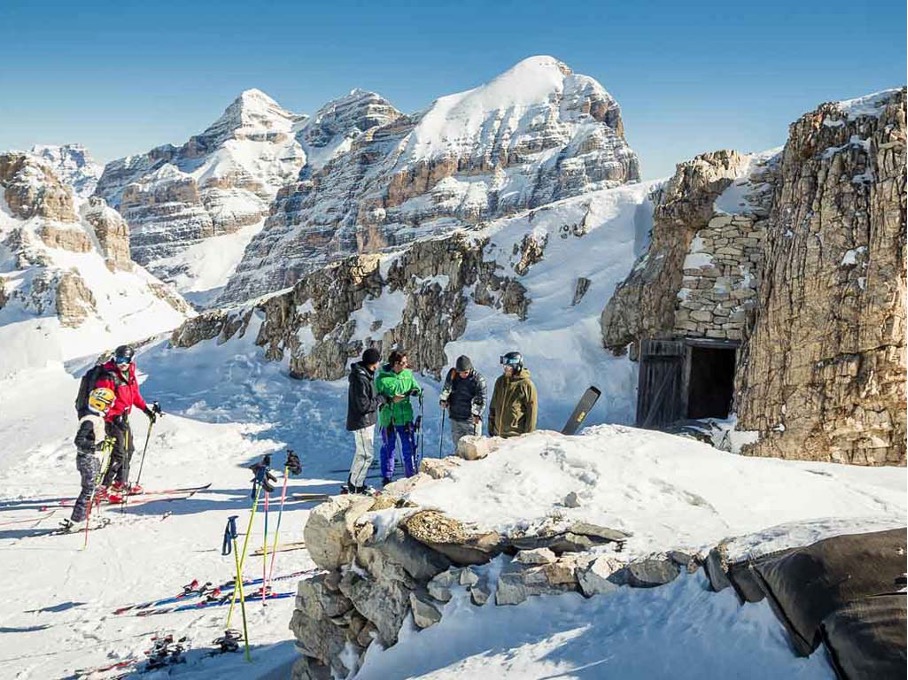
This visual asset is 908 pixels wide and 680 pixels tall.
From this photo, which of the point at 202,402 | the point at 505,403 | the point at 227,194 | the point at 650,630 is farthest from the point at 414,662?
the point at 227,194

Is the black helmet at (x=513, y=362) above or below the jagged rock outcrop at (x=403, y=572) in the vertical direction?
above

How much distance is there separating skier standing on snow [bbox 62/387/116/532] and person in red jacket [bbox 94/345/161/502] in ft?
0.79

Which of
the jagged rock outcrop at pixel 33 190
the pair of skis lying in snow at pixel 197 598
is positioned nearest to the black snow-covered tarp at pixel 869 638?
the pair of skis lying in snow at pixel 197 598

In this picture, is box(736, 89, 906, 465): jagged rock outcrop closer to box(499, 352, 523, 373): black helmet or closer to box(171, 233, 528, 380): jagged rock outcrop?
box(499, 352, 523, 373): black helmet

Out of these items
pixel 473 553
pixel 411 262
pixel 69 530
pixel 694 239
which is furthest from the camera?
pixel 411 262

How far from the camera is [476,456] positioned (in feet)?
19.1

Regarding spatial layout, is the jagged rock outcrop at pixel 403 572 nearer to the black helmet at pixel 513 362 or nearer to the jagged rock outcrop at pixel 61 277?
the black helmet at pixel 513 362

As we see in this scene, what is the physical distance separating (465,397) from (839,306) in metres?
6.84

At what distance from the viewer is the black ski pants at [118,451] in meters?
8.81

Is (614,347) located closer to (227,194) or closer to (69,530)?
(69,530)

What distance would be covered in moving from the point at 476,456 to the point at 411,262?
13960 mm

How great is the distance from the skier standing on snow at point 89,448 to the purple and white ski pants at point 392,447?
3773 mm

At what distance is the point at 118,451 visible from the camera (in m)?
8.86

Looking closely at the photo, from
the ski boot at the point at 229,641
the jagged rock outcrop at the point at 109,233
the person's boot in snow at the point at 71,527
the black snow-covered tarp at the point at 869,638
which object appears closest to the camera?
the black snow-covered tarp at the point at 869,638
